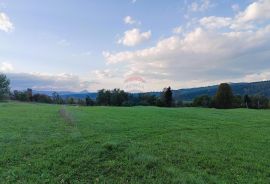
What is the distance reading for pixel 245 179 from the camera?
10.2m

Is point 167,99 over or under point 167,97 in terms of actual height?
under

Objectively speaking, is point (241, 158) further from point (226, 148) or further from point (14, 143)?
point (14, 143)

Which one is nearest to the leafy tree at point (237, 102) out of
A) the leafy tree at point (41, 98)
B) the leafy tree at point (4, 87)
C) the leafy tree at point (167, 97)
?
the leafy tree at point (167, 97)

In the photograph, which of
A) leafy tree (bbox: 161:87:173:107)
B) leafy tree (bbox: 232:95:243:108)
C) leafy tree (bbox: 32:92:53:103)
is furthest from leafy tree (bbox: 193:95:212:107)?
leafy tree (bbox: 32:92:53:103)

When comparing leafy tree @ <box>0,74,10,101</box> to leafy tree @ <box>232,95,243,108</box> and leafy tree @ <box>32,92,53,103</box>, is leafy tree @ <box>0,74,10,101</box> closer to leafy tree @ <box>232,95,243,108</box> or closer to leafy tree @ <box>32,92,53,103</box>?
leafy tree @ <box>32,92,53,103</box>

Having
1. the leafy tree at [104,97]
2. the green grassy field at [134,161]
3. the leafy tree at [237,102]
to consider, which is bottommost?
the green grassy field at [134,161]

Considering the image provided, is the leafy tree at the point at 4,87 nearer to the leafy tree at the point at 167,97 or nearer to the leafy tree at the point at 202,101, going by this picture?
the leafy tree at the point at 167,97

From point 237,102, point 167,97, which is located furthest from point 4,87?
point 237,102

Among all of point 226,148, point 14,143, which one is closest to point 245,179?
point 226,148

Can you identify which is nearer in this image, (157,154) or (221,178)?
(221,178)

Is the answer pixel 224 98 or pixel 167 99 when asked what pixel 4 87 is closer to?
pixel 167 99

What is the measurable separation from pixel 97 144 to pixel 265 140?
35.6 ft

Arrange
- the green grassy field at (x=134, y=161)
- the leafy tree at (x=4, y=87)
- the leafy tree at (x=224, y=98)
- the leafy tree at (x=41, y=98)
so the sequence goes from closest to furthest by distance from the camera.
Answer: the green grassy field at (x=134, y=161) → the leafy tree at (x=224, y=98) → the leafy tree at (x=4, y=87) → the leafy tree at (x=41, y=98)

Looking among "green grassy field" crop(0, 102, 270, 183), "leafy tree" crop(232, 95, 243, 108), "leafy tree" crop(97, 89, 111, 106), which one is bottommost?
"green grassy field" crop(0, 102, 270, 183)
